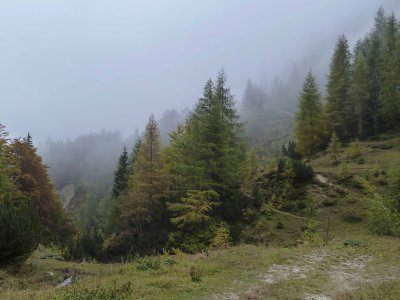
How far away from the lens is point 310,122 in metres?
48.7

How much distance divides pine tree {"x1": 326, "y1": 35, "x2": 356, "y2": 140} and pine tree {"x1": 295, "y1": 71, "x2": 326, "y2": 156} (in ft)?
11.0

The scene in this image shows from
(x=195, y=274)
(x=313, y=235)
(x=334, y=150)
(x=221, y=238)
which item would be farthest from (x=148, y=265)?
(x=334, y=150)

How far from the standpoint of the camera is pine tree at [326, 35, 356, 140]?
52844 mm

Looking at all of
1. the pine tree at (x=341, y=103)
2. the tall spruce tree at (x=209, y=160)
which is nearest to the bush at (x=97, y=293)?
the tall spruce tree at (x=209, y=160)

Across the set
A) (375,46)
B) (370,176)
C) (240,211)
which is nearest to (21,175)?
(240,211)

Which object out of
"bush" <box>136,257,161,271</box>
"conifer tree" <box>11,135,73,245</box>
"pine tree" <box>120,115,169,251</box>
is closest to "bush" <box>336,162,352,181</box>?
"pine tree" <box>120,115,169,251</box>

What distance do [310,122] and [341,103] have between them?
869cm

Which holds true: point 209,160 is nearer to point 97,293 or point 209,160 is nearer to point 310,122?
point 97,293

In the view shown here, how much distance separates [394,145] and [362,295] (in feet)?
132

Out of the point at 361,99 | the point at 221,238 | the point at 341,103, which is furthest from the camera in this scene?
the point at 341,103

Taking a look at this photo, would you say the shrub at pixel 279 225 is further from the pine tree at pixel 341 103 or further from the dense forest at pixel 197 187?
the pine tree at pixel 341 103

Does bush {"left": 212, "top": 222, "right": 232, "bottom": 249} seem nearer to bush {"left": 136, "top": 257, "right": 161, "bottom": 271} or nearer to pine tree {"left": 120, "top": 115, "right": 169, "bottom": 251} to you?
pine tree {"left": 120, "top": 115, "right": 169, "bottom": 251}

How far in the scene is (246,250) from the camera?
1892 cm

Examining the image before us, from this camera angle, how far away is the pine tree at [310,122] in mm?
48719
